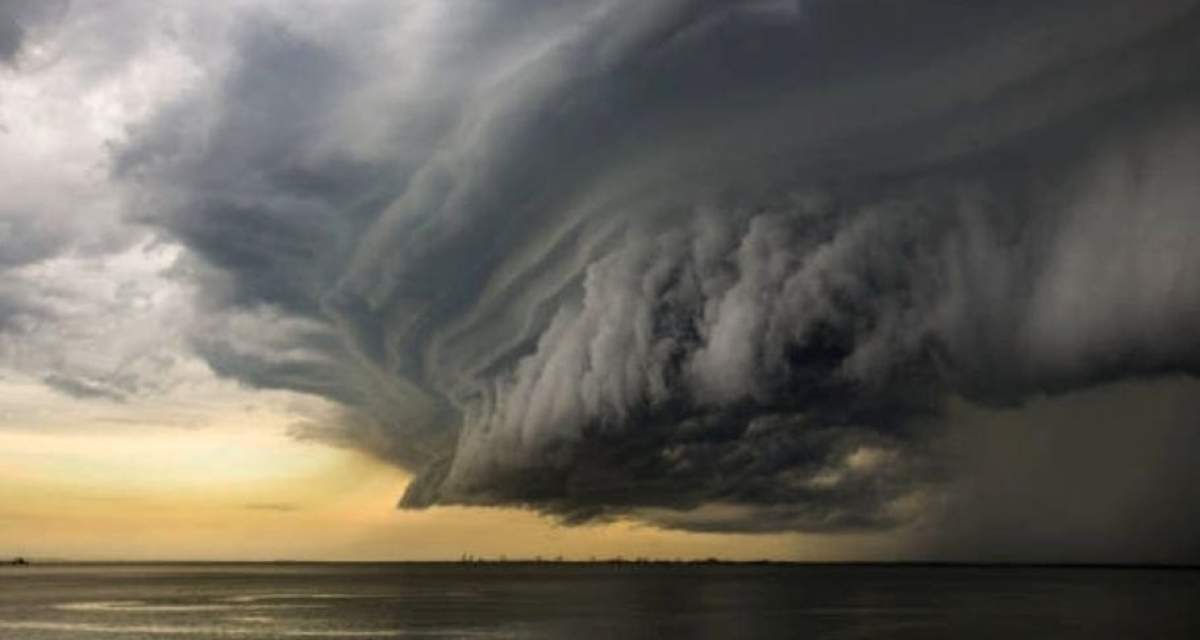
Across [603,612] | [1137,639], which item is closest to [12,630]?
[603,612]

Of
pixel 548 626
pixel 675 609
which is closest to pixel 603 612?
pixel 675 609

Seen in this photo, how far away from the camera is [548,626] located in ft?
391

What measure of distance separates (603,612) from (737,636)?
46289 millimetres

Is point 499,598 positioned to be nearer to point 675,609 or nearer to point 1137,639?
point 675,609

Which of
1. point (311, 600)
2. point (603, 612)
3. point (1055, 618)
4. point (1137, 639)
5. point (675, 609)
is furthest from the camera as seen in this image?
point (311, 600)

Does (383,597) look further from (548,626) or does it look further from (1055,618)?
(1055,618)

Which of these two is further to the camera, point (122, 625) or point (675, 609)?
point (675, 609)

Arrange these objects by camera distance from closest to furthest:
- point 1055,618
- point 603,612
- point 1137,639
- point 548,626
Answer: point 1137,639 → point 548,626 → point 1055,618 → point 603,612

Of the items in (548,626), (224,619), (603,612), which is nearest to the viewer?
(548,626)

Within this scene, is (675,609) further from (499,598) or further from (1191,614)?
(1191,614)

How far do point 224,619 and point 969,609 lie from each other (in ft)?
350

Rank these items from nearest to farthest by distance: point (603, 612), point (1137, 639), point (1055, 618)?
point (1137, 639)
point (1055, 618)
point (603, 612)

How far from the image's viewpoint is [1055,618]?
140m

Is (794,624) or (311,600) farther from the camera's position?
(311,600)
